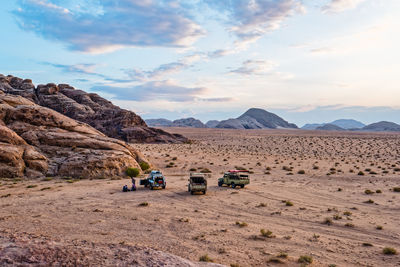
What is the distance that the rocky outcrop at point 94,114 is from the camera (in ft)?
229

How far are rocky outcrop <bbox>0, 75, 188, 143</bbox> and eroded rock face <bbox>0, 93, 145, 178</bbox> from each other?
1366 inches

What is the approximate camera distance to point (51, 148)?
29.8 meters

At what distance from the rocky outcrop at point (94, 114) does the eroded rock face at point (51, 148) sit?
34702mm

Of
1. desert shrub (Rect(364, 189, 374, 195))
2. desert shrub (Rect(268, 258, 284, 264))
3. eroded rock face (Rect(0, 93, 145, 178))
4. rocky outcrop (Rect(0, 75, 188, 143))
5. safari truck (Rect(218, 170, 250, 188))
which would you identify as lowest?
desert shrub (Rect(268, 258, 284, 264))

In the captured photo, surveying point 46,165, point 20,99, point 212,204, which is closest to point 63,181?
point 46,165

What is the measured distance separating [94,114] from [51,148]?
45782 mm

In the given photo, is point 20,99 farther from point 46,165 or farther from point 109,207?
point 109,207

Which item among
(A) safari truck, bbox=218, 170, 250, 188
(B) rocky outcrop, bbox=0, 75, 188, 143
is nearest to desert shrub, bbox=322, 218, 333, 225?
(A) safari truck, bbox=218, 170, 250, 188

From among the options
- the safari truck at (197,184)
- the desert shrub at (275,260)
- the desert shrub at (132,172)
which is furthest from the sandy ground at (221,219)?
the desert shrub at (132,172)

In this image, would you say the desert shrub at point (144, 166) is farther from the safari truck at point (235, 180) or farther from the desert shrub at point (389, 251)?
the desert shrub at point (389, 251)

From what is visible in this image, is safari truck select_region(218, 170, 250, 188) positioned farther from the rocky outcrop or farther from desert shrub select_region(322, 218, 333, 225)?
the rocky outcrop

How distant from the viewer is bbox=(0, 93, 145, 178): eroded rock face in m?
27.0

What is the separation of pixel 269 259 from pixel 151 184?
14.2 metres

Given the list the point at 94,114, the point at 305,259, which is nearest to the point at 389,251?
the point at 305,259
